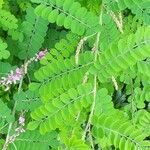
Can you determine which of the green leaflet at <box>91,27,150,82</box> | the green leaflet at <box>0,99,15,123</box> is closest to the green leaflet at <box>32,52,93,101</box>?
the green leaflet at <box>91,27,150,82</box>

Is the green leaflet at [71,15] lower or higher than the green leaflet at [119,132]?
higher

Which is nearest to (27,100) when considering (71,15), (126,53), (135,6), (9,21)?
(9,21)

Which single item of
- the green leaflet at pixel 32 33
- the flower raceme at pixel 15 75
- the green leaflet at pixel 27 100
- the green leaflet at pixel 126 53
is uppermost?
the green leaflet at pixel 32 33

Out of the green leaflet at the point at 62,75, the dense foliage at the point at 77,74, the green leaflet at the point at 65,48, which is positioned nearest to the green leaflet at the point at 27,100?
the dense foliage at the point at 77,74

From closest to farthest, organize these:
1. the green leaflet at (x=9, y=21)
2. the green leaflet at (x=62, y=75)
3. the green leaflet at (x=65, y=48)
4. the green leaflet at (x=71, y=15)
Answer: the green leaflet at (x=62, y=75) → the green leaflet at (x=71, y=15) → the green leaflet at (x=65, y=48) → the green leaflet at (x=9, y=21)

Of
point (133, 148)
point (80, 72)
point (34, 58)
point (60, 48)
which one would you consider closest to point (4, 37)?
point (34, 58)

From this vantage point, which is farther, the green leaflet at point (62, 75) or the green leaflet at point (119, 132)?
the green leaflet at point (62, 75)

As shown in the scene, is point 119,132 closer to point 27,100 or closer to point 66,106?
point 66,106

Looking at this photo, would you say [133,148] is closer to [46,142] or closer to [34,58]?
[46,142]

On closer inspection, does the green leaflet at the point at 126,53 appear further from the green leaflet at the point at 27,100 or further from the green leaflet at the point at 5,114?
the green leaflet at the point at 5,114
